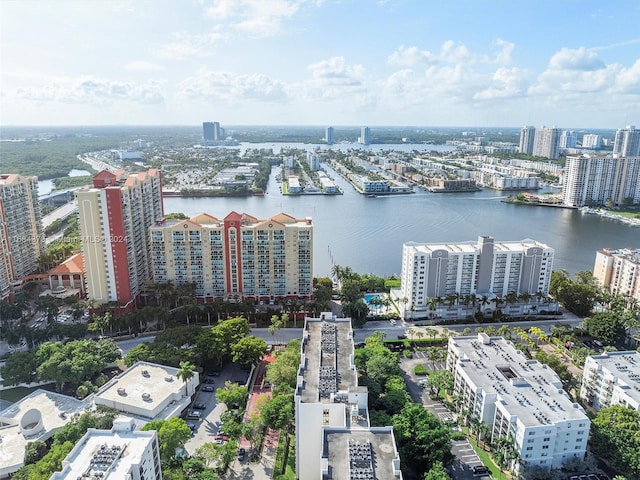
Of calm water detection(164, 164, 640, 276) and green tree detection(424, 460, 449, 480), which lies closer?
green tree detection(424, 460, 449, 480)

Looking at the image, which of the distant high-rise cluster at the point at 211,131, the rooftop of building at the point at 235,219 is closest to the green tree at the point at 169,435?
the rooftop of building at the point at 235,219

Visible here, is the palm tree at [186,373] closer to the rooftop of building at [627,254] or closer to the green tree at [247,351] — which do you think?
the green tree at [247,351]

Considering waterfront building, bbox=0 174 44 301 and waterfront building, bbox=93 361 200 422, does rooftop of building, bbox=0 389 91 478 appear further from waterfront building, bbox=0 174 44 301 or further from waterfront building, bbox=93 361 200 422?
waterfront building, bbox=0 174 44 301

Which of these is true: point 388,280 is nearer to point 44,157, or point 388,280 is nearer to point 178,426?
point 178,426

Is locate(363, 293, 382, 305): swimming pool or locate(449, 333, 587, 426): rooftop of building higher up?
locate(449, 333, 587, 426): rooftop of building

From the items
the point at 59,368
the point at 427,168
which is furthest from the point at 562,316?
the point at 427,168

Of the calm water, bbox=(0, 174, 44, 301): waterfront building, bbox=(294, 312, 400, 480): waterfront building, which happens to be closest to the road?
the calm water
